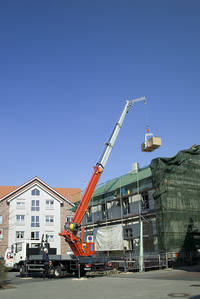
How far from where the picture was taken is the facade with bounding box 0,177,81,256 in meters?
45.7

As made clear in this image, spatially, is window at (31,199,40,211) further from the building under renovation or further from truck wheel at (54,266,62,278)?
truck wheel at (54,266,62,278)

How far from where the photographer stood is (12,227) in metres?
45.7

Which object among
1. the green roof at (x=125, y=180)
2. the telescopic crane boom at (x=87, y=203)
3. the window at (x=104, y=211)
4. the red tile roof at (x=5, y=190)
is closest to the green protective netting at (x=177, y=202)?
the green roof at (x=125, y=180)

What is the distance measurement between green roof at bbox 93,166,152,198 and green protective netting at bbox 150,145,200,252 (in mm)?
2417

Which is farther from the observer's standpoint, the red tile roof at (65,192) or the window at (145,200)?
the red tile roof at (65,192)

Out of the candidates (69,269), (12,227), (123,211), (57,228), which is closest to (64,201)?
(57,228)

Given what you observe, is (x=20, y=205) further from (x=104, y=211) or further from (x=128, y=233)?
(x=128, y=233)

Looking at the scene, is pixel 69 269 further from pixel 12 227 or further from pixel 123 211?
pixel 12 227

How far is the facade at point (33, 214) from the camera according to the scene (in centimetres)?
4566

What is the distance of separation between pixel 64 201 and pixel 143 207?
2528 centimetres

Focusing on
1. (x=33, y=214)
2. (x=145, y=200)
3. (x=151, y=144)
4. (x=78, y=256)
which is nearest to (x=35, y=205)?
(x=33, y=214)

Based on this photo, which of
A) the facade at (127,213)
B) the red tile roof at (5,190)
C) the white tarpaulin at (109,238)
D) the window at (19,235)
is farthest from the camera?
the red tile roof at (5,190)

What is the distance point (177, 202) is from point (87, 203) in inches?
305

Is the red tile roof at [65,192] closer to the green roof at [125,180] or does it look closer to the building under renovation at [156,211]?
the green roof at [125,180]
